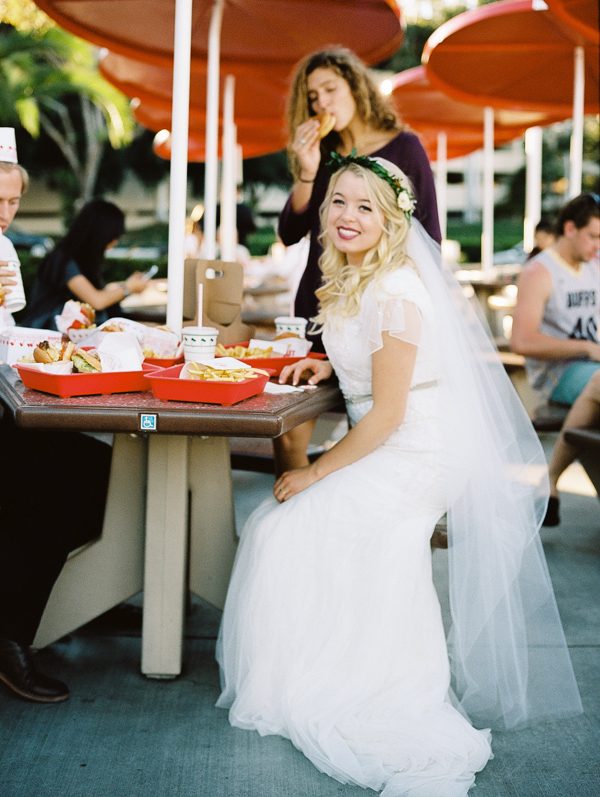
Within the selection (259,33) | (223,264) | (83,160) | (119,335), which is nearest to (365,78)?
(223,264)

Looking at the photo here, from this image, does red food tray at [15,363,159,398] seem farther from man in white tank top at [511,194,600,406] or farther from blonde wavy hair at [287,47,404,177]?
man in white tank top at [511,194,600,406]

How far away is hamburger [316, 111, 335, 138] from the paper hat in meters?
1.18

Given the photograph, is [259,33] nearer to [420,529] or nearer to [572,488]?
[572,488]

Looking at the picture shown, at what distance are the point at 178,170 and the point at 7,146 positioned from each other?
25.4 inches

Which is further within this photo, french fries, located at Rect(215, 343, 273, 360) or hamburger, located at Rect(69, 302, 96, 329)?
hamburger, located at Rect(69, 302, 96, 329)

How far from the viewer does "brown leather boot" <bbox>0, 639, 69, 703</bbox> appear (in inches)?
122

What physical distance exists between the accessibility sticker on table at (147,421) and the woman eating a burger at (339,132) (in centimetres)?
121

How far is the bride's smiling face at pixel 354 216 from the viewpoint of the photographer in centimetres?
319

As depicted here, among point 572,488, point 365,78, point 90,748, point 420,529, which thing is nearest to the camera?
point 90,748

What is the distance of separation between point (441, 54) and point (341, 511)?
677 centimetres

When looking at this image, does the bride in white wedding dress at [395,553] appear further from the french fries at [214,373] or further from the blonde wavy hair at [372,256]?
the french fries at [214,373]

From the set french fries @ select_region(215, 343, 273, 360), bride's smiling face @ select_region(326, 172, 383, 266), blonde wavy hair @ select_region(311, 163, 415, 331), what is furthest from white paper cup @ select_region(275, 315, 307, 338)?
bride's smiling face @ select_region(326, 172, 383, 266)

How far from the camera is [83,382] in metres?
2.86

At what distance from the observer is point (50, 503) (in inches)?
129
